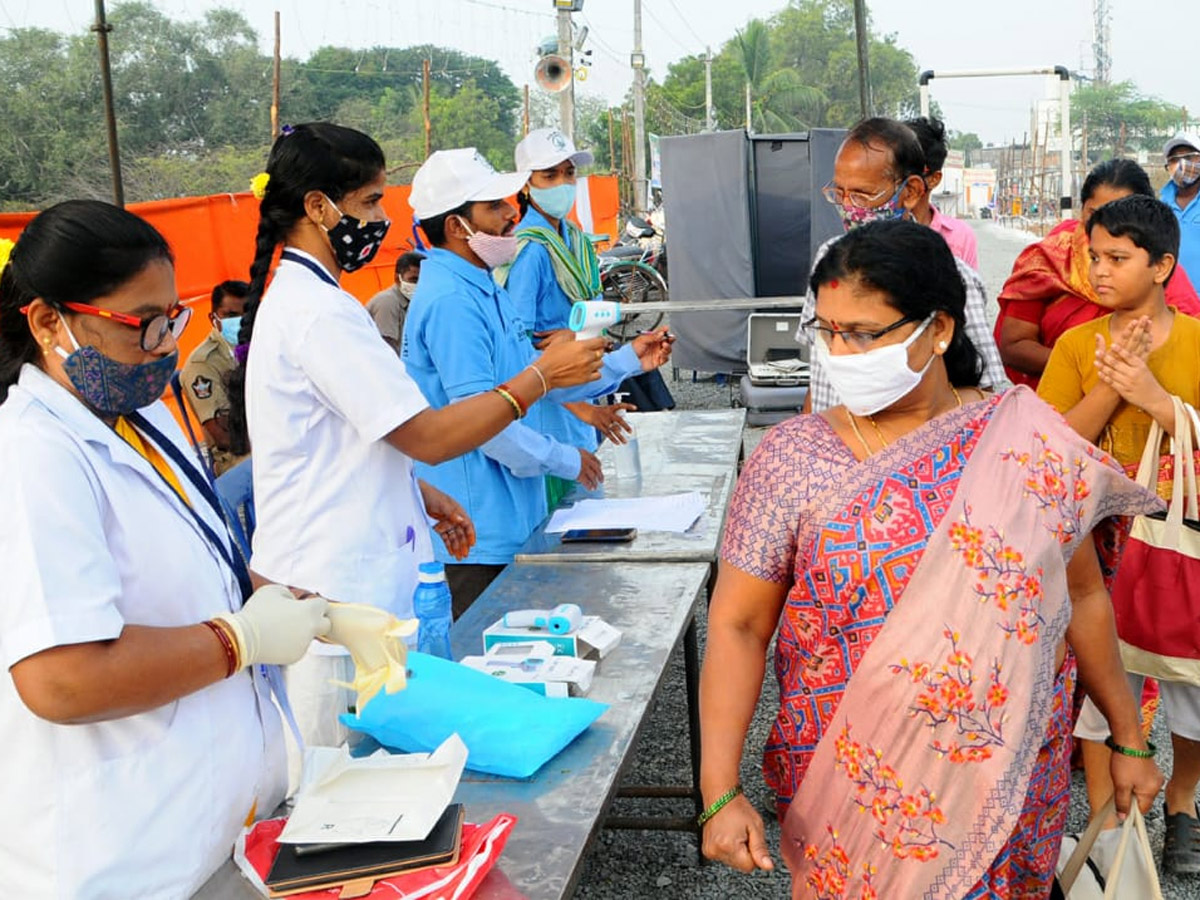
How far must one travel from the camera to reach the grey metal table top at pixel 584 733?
1502 mm

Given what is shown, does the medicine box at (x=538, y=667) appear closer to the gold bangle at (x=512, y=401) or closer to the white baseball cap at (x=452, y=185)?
the gold bangle at (x=512, y=401)

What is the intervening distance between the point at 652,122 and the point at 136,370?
2102 inches

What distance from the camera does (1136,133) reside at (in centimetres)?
7919

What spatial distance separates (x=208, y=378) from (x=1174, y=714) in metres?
3.86

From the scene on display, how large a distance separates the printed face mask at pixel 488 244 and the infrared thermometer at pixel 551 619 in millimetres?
1017

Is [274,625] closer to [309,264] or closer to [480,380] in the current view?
[309,264]

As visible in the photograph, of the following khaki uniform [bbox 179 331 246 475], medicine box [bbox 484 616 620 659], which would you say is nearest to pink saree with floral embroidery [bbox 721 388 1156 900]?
medicine box [bbox 484 616 620 659]

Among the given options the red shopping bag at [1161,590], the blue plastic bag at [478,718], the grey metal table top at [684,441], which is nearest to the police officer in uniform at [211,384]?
the grey metal table top at [684,441]

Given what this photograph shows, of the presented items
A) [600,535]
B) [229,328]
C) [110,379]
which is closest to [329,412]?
[110,379]

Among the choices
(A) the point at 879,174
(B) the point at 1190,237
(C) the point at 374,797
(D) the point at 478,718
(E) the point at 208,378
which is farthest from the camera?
(E) the point at 208,378

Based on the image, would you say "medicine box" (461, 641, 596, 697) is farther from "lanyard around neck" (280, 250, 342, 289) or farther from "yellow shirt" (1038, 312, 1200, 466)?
"yellow shirt" (1038, 312, 1200, 466)

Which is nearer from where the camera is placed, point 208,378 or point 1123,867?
point 1123,867

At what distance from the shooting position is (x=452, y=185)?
2959 mm

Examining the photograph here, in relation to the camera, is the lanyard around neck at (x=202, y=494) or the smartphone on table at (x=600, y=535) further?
the smartphone on table at (x=600, y=535)
